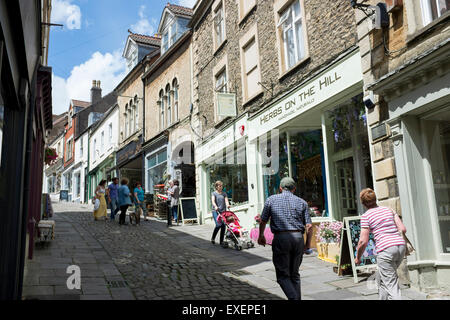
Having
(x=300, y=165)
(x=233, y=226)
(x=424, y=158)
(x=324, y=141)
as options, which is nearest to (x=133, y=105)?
(x=300, y=165)

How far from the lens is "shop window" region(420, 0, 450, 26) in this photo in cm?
619

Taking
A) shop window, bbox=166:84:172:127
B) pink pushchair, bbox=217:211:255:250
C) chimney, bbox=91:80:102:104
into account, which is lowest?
pink pushchair, bbox=217:211:255:250

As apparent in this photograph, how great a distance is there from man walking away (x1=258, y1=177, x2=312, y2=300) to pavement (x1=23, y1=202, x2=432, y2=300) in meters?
0.93

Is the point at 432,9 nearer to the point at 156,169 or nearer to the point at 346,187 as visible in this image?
the point at 346,187

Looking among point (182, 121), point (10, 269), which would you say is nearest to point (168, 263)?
point (10, 269)

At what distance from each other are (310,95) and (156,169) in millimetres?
12631

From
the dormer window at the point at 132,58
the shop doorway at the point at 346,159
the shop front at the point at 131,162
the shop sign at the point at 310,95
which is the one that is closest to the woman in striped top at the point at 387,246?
the shop sign at the point at 310,95

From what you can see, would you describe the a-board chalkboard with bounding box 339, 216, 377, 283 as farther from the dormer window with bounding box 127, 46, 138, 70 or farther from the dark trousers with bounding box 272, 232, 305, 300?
the dormer window with bounding box 127, 46, 138, 70

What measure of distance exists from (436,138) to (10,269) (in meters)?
6.39

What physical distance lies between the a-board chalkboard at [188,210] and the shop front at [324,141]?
3.98 m

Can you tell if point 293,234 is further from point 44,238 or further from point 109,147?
point 109,147

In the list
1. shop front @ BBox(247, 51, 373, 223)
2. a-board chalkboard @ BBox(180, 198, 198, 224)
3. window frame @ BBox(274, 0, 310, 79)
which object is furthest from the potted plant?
a-board chalkboard @ BBox(180, 198, 198, 224)

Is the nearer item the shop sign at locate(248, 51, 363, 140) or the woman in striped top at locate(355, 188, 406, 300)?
the woman in striped top at locate(355, 188, 406, 300)

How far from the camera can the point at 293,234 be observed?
16.0 ft
